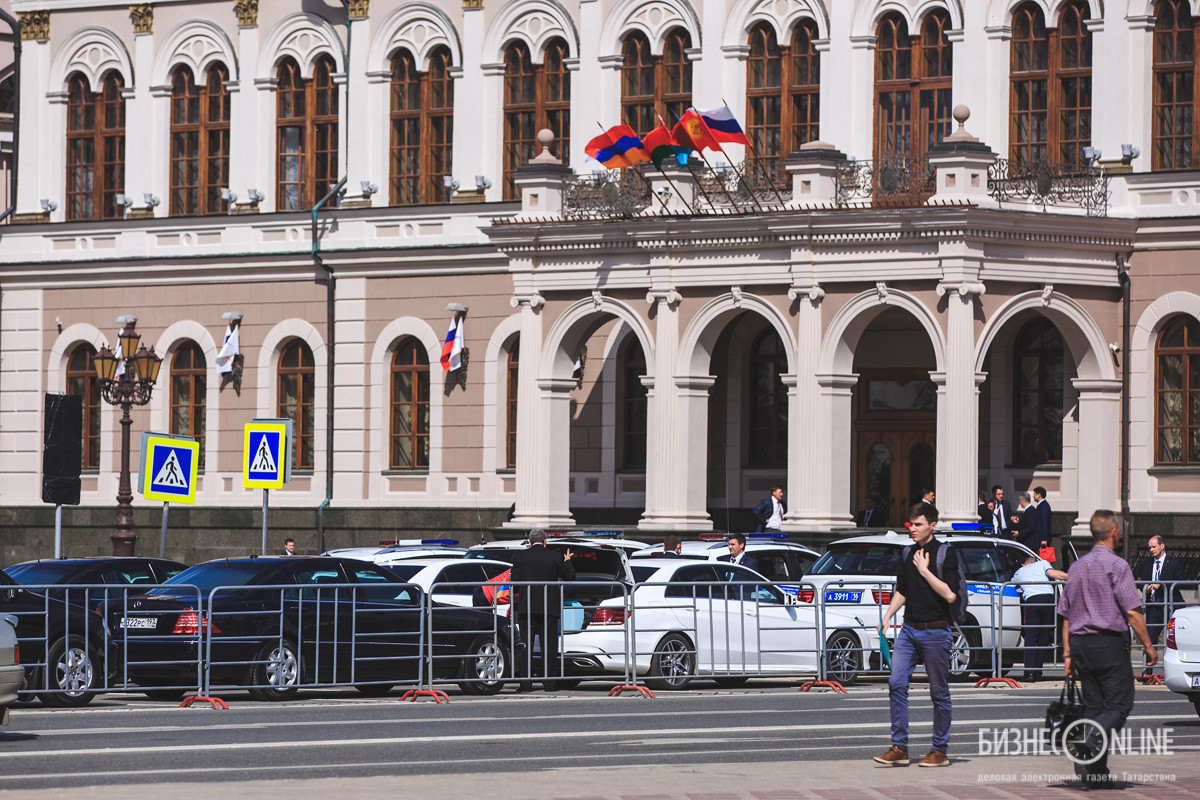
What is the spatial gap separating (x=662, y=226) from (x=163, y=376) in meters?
14.7

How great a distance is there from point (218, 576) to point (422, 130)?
77.2 feet

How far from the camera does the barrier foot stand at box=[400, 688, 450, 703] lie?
975 inches

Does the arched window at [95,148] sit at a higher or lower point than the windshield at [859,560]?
higher

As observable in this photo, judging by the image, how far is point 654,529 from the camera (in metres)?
40.8

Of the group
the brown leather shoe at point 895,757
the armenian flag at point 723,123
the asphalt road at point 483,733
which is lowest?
the asphalt road at point 483,733

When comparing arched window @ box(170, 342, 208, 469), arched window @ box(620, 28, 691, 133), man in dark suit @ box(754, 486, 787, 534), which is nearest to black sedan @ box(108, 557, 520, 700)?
man in dark suit @ box(754, 486, 787, 534)

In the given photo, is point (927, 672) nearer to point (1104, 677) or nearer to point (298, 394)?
point (1104, 677)

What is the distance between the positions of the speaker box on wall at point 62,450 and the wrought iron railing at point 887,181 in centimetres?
1257

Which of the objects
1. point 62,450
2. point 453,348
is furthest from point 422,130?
point 62,450

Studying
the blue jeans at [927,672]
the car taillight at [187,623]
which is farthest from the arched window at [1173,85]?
the blue jeans at [927,672]

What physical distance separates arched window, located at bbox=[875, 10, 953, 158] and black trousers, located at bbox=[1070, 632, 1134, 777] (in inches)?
1018

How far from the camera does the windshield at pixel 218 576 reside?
25781 mm

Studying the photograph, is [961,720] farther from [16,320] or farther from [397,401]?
[16,320]

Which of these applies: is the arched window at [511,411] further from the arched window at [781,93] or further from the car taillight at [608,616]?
the car taillight at [608,616]
